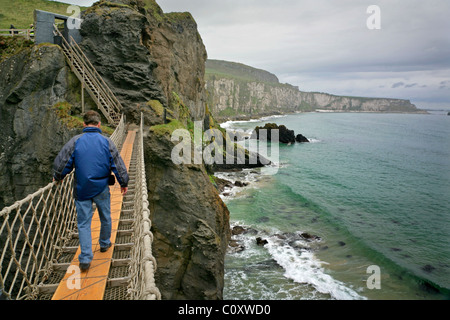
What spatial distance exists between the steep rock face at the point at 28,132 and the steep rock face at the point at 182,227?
496 centimetres

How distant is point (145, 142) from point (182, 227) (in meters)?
4.14

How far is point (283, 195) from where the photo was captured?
3272 cm

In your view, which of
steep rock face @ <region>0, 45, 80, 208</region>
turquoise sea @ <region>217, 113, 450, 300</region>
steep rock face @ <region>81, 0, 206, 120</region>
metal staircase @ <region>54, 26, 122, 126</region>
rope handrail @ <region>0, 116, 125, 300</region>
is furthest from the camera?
steep rock face @ <region>81, 0, 206, 120</region>

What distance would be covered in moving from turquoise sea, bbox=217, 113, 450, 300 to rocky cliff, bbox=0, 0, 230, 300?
17.9 ft

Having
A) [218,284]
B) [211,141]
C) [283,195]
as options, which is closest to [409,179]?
[283,195]

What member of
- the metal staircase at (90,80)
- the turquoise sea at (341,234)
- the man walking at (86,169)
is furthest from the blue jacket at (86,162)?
the turquoise sea at (341,234)

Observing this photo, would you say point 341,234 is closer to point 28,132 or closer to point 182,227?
point 182,227

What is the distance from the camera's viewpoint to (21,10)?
1518 inches

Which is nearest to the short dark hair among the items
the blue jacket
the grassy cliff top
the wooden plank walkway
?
the blue jacket

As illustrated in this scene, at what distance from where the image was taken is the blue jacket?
4.75 m

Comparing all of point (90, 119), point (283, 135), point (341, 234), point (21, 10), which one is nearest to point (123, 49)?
point (90, 119)

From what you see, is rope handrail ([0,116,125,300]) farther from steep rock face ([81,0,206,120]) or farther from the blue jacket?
steep rock face ([81,0,206,120])

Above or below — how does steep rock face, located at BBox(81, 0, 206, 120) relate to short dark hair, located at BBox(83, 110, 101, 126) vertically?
above

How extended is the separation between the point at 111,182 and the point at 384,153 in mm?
64343
